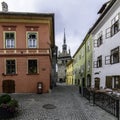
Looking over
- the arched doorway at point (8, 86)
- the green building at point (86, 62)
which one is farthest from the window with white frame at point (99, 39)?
the arched doorway at point (8, 86)

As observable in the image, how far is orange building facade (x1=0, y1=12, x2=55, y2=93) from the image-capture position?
67.9ft

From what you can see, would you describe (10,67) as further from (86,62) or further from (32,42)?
(86,62)

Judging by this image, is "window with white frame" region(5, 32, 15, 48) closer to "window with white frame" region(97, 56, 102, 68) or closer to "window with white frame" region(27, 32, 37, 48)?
"window with white frame" region(27, 32, 37, 48)

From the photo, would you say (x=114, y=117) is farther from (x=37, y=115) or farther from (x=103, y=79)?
(x=103, y=79)

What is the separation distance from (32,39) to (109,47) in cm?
789

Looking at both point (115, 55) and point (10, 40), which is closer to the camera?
point (115, 55)

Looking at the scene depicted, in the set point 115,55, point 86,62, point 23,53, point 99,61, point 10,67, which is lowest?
point 10,67

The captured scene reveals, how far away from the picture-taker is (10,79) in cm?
2072

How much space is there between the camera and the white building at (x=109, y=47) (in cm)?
1602

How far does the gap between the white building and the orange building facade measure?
17.9 feet

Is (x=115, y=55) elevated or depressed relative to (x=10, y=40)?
depressed

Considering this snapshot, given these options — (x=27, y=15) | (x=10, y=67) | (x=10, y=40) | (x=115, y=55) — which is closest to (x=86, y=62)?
A: (x=27, y=15)

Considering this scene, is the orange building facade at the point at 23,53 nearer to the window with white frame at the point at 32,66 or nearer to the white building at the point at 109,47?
the window with white frame at the point at 32,66

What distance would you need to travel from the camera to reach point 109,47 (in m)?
18.0
